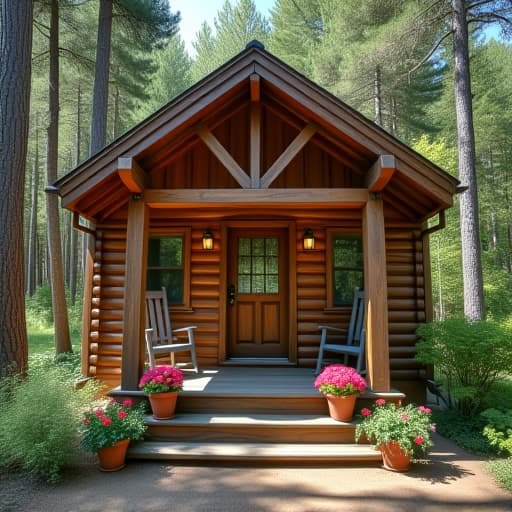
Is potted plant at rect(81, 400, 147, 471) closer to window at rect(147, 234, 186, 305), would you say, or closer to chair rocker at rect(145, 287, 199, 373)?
chair rocker at rect(145, 287, 199, 373)

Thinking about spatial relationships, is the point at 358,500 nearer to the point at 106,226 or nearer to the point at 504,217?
the point at 106,226

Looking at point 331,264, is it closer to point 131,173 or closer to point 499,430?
point 499,430

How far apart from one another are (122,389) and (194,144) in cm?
303

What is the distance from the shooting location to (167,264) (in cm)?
545

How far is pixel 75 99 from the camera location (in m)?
12.6

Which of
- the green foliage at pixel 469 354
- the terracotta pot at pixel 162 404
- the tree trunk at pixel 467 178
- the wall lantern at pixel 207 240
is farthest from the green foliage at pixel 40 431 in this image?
the tree trunk at pixel 467 178

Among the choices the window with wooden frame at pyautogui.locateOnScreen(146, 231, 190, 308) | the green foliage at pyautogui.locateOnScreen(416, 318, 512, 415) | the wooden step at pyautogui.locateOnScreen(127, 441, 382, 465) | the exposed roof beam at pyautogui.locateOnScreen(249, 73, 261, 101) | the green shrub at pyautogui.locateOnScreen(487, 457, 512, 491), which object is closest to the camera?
the green shrub at pyautogui.locateOnScreen(487, 457, 512, 491)

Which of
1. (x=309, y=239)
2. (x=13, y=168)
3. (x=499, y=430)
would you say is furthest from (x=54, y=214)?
(x=499, y=430)

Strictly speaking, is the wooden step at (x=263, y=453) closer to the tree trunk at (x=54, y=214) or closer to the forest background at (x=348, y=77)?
the forest background at (x=348, y=77)

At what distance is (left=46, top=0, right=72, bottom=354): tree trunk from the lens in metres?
7.32

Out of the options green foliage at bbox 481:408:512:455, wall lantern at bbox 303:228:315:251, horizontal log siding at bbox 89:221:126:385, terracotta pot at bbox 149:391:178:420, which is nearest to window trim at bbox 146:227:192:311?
horizontal log siding at bbox 89:221:126:385

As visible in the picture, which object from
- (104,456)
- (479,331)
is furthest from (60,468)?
(479,331)

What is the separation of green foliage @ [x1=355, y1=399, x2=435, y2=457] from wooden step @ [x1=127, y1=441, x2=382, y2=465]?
0.15 meters

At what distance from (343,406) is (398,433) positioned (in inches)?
21.7
